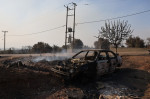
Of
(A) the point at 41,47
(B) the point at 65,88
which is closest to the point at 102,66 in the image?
(B) the point at 65,88

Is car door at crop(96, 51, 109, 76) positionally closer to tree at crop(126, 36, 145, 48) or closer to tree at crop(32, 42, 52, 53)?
tree at crop(126, 36, 145, 48)

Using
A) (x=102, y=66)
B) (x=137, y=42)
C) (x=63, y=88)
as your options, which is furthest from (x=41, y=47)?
(x=63, y=88)

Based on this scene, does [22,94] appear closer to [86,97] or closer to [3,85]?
[3,85]

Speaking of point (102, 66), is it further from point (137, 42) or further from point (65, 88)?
point (137, 42)

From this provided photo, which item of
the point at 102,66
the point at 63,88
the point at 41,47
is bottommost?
the point at 63,88

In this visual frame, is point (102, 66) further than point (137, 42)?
No

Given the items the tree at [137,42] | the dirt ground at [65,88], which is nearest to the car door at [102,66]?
the dirt ground at [65,88]

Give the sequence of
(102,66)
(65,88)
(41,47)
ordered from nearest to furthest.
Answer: (65,88)
(102,66)
(41,47)

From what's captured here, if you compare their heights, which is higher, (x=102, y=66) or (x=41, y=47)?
(x=41, y=47)

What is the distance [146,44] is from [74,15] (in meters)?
21.0

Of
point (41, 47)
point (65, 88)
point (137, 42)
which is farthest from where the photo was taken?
point (41, 47)

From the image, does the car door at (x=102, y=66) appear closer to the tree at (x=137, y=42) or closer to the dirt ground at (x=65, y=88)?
the dirt ground at (x=65, y=88)

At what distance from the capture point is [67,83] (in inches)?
294

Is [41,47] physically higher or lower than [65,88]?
higher
